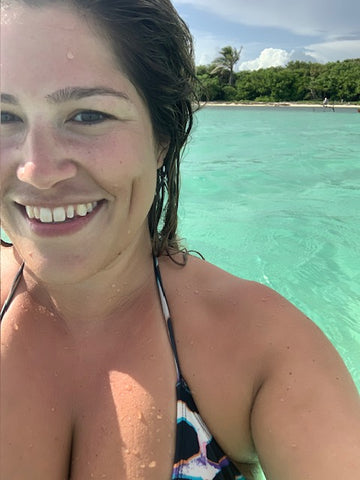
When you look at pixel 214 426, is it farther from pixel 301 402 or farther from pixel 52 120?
pixel 52 120

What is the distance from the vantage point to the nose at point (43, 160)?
120 cm

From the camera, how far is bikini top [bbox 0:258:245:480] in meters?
1.24

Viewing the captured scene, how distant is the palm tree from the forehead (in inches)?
1962

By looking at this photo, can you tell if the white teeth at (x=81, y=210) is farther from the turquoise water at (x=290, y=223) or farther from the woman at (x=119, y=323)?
the turquoise water at (x=290, y=223)

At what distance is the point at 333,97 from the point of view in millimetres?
41438

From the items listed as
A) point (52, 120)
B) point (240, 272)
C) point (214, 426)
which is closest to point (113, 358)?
point (214, 426)

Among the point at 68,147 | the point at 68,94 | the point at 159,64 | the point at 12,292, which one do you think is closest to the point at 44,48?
the point at 68,94

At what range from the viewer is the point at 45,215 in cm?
129

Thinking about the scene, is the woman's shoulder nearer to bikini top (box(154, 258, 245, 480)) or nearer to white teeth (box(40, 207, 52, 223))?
bikini top (box(154, 258, 245, 480))

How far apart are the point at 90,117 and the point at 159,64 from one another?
0.33 m

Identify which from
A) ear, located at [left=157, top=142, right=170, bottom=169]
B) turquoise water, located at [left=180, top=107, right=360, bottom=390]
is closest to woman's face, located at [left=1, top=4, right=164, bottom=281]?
ear, located at [left=157, top=142, right=170, bottom=169]

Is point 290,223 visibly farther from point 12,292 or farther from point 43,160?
point 43,160

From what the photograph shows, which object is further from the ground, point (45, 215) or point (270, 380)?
point (45, 215)

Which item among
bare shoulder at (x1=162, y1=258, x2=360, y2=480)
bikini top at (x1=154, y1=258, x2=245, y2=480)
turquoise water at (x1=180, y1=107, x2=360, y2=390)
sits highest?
bare shoulder at (x1=162, y1=258, x2=360, y2=480)
